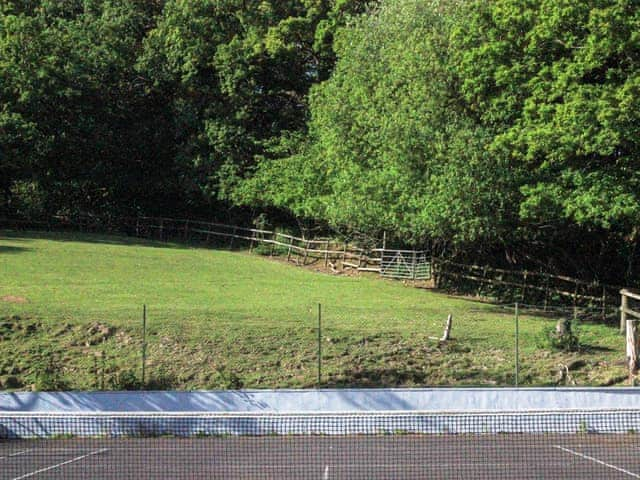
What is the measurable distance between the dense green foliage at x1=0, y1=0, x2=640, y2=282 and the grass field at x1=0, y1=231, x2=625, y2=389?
4.64m

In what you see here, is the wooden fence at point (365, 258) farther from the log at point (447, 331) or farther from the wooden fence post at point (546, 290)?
the log at point (447, 331)

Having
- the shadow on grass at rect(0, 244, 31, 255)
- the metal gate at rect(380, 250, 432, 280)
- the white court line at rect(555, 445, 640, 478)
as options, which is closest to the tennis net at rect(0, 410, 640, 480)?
the white court line at rect(555, 445, 640, 478)

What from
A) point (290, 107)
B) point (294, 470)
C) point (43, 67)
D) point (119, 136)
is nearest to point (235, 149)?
point (290, 107)

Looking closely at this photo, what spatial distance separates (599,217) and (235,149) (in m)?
30.9

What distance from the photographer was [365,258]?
150 ft

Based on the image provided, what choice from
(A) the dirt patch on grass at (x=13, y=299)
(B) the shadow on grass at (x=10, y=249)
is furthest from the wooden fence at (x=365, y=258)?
(A) the dirt patch on grass at (x=13, y=299)

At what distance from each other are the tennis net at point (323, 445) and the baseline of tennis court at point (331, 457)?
0.06 ft

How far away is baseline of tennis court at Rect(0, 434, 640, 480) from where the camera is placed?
49.5 ft

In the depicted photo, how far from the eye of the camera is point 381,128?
34.9m

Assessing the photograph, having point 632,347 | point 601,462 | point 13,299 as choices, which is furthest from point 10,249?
point 601,462

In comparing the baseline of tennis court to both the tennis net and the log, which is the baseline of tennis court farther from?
the log

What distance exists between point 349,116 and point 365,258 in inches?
379

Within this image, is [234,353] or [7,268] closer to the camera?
[234,353]

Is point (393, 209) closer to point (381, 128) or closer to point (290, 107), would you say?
point (381, 128)
